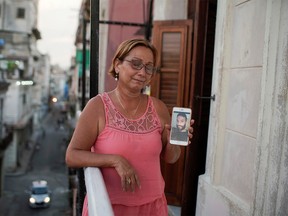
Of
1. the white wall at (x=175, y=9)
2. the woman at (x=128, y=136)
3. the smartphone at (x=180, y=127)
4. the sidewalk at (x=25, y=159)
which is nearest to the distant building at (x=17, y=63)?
the sidewalk at (x=25, y=159)

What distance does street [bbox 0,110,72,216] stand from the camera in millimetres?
17484

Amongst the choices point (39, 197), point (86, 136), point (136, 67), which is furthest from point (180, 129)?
point (39, 197)

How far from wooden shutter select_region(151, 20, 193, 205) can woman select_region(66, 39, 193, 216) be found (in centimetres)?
237

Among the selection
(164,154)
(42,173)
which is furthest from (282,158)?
(42,173)

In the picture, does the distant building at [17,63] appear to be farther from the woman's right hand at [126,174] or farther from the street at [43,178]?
the woman's right hand at [126,174]

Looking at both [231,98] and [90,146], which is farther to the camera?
[231,98]

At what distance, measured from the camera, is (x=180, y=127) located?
91.8 inches

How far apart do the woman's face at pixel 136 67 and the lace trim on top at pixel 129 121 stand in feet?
0.54

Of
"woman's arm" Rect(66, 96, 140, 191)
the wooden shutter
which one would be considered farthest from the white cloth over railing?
the wooden shutter

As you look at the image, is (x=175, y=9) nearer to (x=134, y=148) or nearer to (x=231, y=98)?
(x=231, y=98)

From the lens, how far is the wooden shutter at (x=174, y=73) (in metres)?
4.70

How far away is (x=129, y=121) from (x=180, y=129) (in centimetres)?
32

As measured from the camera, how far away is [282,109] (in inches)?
95.0

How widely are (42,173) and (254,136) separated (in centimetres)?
2362
